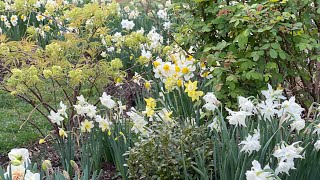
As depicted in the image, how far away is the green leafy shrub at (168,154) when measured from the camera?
2.92 meters

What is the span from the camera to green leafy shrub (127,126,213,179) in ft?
9.57

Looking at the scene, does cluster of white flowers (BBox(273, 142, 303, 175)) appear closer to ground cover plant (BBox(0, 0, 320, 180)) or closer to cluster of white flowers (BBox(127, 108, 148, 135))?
ground cover plant (BBox(0, 0, 320, 180))

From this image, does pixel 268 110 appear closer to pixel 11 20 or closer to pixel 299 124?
pixel 299 124

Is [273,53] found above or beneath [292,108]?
above

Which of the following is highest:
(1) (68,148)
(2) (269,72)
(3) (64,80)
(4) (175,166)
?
(3) (64,80)

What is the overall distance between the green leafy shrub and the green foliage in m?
0.55

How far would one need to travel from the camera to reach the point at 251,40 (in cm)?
348

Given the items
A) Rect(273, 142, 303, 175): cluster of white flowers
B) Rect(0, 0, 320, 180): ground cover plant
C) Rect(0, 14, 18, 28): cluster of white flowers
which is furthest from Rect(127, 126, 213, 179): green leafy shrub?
Rect(0, 14, 18, 28): cluster of white flowers

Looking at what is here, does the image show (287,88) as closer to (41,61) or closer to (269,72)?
(269,72)

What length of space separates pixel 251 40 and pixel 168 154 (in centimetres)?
105

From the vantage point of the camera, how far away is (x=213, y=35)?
12.3 ft

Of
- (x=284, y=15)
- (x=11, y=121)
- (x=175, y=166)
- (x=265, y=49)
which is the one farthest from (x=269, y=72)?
(x=11, y=121)

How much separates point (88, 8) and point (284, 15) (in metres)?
1.59

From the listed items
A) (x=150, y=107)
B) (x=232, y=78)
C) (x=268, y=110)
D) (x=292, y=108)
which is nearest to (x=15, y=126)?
(x=150, y=107)
